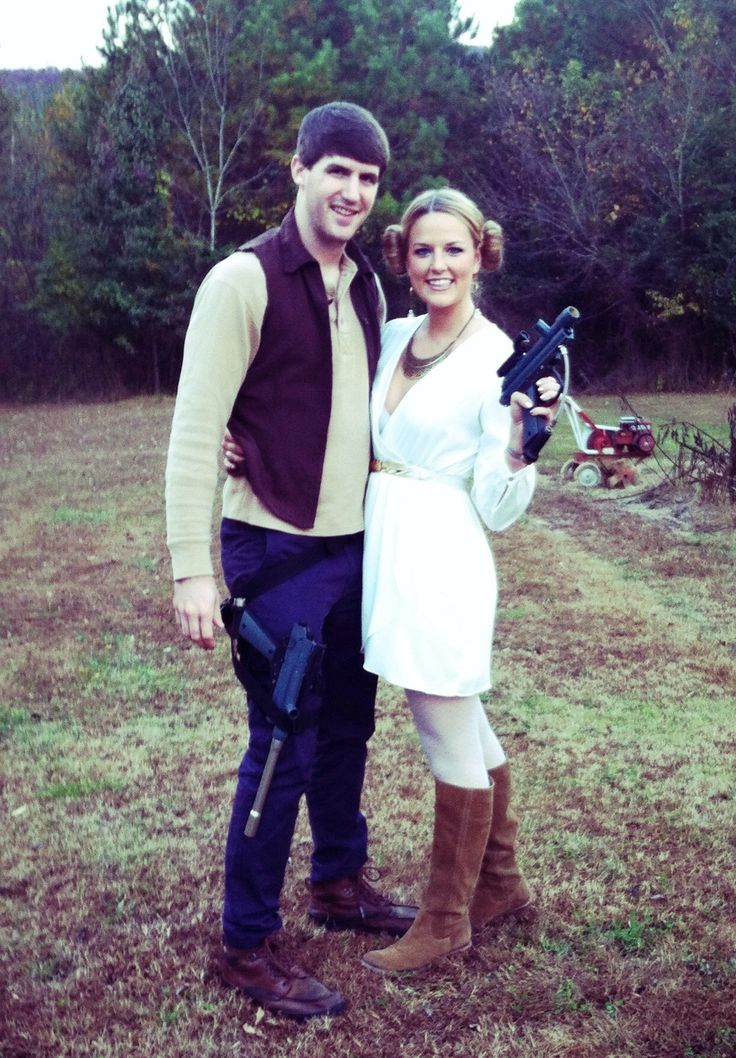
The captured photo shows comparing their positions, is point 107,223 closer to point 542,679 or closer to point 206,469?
point 542,679

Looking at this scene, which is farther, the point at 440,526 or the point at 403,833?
the point at 403,833

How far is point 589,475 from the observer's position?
10.7 metres

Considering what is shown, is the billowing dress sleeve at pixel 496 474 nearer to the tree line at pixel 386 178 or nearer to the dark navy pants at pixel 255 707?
the dark navy pants at pixel 255 707

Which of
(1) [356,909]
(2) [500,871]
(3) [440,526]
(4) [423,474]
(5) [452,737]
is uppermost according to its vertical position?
(4) [423,474]

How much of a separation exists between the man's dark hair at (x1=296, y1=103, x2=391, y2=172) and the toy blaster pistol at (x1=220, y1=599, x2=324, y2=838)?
1001mm

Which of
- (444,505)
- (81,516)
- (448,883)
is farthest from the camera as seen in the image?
(81,516)

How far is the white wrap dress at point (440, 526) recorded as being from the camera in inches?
99.2

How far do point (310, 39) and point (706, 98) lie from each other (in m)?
8.80

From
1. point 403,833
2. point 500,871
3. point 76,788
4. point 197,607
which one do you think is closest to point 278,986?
point 500,871

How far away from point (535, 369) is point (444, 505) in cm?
40

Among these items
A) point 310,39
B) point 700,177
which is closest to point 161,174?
point 310,39

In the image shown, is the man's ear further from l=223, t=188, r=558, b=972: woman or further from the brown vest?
l=223, t=188, r=558, b=972: woman

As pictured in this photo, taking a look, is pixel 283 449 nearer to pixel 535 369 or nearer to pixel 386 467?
pixel 386 467

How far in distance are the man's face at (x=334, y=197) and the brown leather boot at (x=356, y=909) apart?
1.65 meters
